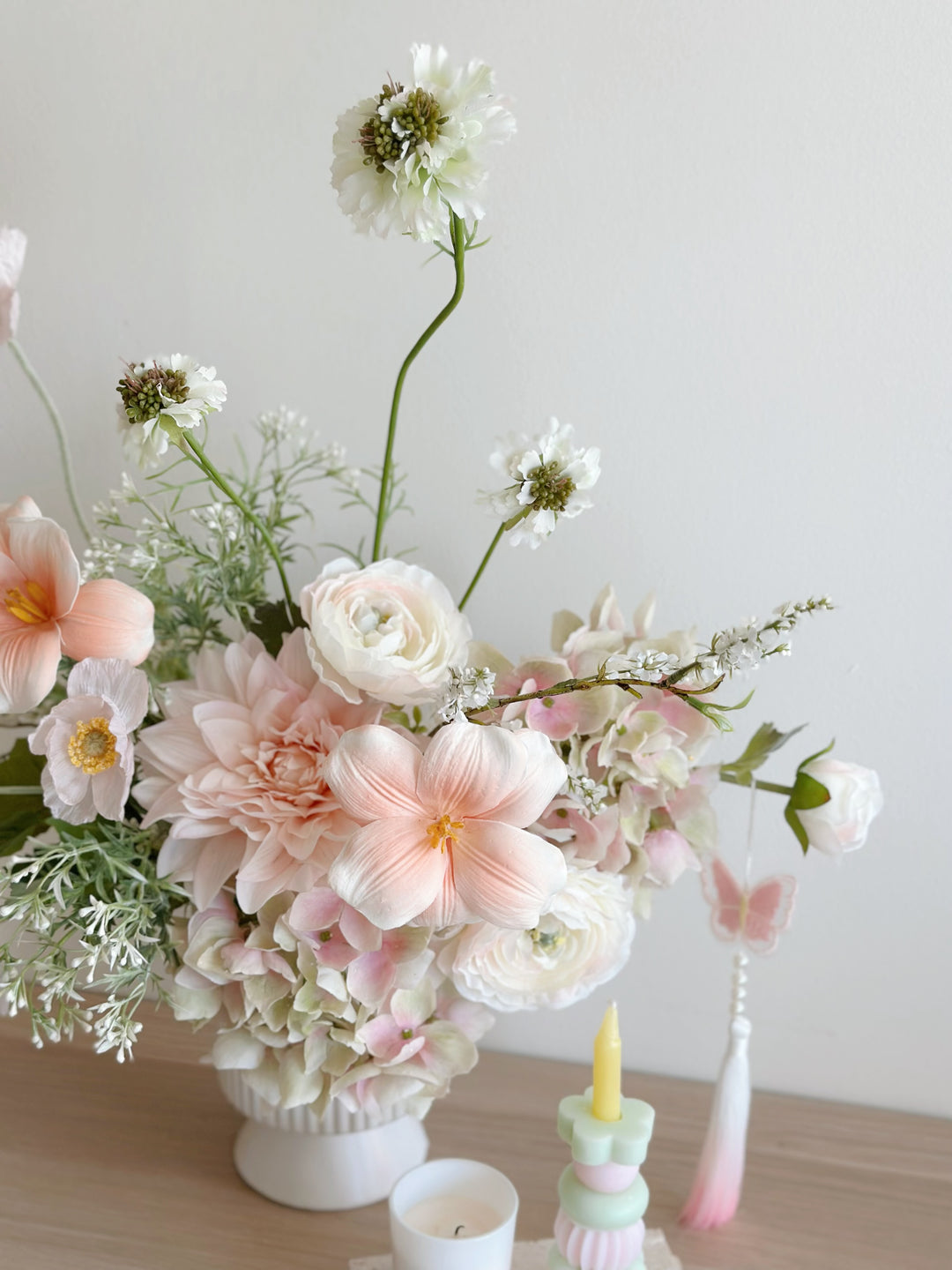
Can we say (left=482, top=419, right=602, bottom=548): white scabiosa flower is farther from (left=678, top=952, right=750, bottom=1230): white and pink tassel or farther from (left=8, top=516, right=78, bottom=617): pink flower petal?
(left=678, top=952, right=750, bottom=1230): white and pink tassel

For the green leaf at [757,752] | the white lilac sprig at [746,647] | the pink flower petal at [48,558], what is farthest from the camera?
the green leaf at [757,752]

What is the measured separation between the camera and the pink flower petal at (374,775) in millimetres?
550

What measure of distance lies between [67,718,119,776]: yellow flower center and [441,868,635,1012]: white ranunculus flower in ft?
0.77

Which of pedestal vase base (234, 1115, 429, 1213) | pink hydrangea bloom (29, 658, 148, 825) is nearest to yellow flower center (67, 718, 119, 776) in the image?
pink hydrangea bloom (29, 658, 148, 825)

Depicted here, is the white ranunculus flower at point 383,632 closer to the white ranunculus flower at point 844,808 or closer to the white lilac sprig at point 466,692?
the white lilac sprig at point 466,692

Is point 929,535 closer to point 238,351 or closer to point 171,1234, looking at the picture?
point 238,351

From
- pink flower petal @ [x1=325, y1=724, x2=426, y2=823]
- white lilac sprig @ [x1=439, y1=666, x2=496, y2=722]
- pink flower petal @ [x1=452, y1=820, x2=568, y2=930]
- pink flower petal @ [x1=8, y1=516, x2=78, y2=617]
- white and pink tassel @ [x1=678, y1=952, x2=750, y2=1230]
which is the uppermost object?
pink flower petal @ [x1=8, y1=516, x2=78, y2=617]

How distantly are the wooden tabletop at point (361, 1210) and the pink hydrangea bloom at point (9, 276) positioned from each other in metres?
0.58

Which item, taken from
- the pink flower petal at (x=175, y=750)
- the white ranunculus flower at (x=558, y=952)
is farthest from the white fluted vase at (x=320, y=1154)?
the pink flower petal at (x=175, y=750)

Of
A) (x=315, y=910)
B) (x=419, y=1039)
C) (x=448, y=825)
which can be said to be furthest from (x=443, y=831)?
(x=419, y=1039)

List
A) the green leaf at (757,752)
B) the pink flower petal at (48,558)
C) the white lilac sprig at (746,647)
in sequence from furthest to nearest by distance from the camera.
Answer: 1. the green leaf at (757,752)
2. the pink flower petal at (48,558)
3. the white lilac sprig at (746,647)

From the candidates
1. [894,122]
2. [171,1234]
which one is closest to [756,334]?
[894,122]

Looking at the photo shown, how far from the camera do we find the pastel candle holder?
2.12ft

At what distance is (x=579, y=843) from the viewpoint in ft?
2.24
